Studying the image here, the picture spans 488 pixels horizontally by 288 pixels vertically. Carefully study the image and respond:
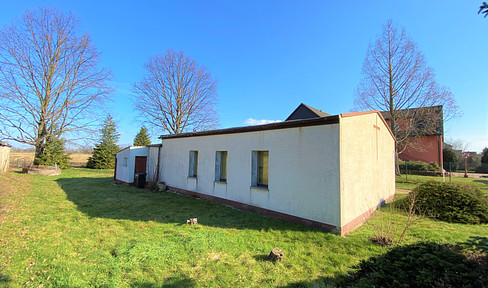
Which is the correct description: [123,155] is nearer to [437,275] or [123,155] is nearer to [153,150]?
[153,150]

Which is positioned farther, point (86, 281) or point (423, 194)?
point (423, 194)

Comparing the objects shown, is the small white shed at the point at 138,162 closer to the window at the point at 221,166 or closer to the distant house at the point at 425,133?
the window at the point at 221,166

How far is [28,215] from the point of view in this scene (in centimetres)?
643

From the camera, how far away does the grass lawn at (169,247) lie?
3385 millimetres

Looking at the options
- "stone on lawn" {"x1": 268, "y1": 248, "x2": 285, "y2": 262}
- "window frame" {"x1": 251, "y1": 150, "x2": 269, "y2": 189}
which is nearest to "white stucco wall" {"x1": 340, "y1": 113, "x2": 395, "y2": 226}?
"stone on lawn" {"x1": 268, "y1": 248, "x2": 285, "y2": 262}

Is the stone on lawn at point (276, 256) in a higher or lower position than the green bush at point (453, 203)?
lower

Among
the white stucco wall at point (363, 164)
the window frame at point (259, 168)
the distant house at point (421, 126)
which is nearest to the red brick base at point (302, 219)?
the white stucco wall at point (363, 164)

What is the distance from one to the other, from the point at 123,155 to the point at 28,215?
7.70 metres

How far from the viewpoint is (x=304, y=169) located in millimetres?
5945

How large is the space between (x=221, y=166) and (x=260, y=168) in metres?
2.22

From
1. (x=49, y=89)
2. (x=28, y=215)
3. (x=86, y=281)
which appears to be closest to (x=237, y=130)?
(x=86, y=281)

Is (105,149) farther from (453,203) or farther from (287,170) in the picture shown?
(453,203)

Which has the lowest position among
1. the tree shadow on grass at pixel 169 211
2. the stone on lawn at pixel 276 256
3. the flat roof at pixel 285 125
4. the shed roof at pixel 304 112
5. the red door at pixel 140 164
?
the tree shadow on grass at pixel 169 211

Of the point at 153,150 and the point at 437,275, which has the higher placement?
the point at 153,150
